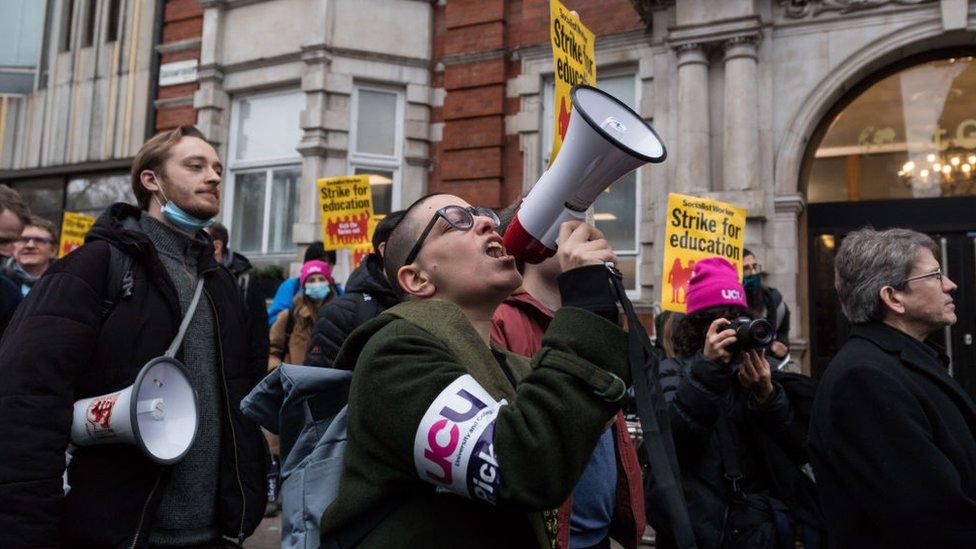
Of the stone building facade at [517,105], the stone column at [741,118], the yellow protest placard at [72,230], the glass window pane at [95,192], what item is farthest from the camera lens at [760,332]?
the glass window pane at [95,192]

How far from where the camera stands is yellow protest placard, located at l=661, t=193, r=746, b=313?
6094 mm

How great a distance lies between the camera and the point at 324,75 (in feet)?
34.8

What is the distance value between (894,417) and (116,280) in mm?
2513

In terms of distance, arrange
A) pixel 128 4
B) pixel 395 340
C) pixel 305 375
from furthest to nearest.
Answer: pixel 128 4 → pixel 305 375 → pixel 395 340

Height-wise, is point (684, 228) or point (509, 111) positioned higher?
point (509, 111)

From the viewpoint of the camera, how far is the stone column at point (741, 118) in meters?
8.41

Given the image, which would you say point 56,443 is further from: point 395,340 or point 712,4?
point 712,4

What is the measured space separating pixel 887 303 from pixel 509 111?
7973 millimetres

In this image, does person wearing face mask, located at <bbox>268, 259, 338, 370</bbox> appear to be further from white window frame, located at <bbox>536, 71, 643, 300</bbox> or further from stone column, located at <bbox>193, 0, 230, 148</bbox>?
stone column, located at <bbox>193, 0, 230, 148</bbox>

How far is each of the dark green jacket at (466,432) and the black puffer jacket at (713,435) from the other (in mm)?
1342

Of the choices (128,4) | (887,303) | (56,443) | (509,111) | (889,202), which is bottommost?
(56,443)

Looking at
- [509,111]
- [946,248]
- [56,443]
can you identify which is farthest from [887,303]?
[509,111]

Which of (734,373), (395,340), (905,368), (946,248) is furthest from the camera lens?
(946,248)

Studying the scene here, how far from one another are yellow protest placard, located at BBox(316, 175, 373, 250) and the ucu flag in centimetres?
679
